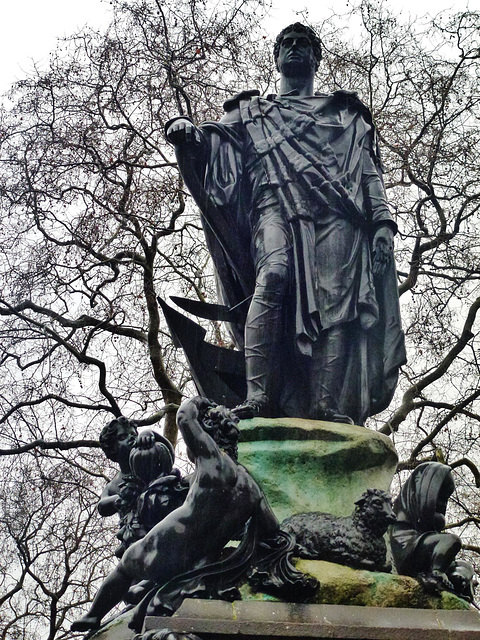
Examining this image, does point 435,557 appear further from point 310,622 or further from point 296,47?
point 296,47

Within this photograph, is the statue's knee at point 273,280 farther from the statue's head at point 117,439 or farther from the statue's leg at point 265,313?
the statue's head at point 117,439

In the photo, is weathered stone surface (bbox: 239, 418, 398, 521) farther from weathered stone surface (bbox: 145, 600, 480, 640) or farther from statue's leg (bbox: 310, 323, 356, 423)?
weathered stone surface (bbox: 145, 600, 480, 640)

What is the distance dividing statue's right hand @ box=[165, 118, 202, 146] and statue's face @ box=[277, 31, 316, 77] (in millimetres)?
1061

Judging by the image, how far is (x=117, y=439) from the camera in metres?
4.56

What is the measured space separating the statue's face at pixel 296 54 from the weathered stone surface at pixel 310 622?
3529 mm

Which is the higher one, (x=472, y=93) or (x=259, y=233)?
(x=472, y=93)

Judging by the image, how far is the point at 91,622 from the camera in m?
3.97

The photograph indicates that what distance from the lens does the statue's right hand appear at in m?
5.14

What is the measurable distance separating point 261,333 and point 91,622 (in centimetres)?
160

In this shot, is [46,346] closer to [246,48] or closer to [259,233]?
[246,48]

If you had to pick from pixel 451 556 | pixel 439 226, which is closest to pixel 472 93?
pixel 439 226

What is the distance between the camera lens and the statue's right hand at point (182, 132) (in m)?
5.14

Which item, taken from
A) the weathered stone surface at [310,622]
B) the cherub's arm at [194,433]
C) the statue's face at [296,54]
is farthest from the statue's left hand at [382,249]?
the weathered stone surface at [310,622]

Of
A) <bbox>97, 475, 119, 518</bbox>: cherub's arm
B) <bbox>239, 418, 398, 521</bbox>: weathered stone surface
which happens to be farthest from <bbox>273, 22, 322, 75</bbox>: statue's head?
<bbox>97, 475, 119, 518</bbox>: cherub's arm
